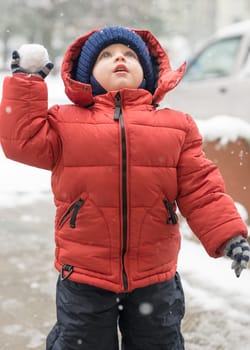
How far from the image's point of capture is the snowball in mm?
2131

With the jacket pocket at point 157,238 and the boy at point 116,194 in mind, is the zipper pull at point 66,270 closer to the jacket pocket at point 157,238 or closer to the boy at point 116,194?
the boy at point 116,194

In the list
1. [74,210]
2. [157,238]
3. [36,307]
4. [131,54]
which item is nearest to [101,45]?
[131,54]

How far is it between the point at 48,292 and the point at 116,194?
168cm

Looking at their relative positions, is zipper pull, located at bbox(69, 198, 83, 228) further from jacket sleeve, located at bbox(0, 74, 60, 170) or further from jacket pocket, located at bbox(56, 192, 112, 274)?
jacket sleeve, located at bbox(0, 74, 60, 170)

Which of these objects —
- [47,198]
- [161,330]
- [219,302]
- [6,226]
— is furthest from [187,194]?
[47,198]

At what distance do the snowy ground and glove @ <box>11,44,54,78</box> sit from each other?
4.86ft

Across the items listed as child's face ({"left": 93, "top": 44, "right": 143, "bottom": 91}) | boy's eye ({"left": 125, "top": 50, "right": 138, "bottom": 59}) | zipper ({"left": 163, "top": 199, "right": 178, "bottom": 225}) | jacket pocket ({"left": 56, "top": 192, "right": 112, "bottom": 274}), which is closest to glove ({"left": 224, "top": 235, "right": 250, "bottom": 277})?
zipper ({"left": 163, "top": 199, "right": 178, "bottom": 225})

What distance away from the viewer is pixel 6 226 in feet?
16.4

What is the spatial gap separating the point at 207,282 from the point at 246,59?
A: 5621 millimetres

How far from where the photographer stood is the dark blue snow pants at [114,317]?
2.18m

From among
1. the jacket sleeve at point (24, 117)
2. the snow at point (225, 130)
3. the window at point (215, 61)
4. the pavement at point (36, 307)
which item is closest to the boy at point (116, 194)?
the jacket sleeve at point (24, 117)

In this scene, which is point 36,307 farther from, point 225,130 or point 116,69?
point 225,130

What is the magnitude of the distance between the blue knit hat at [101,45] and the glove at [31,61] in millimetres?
190

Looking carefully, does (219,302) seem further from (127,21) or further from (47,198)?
(127,21)
